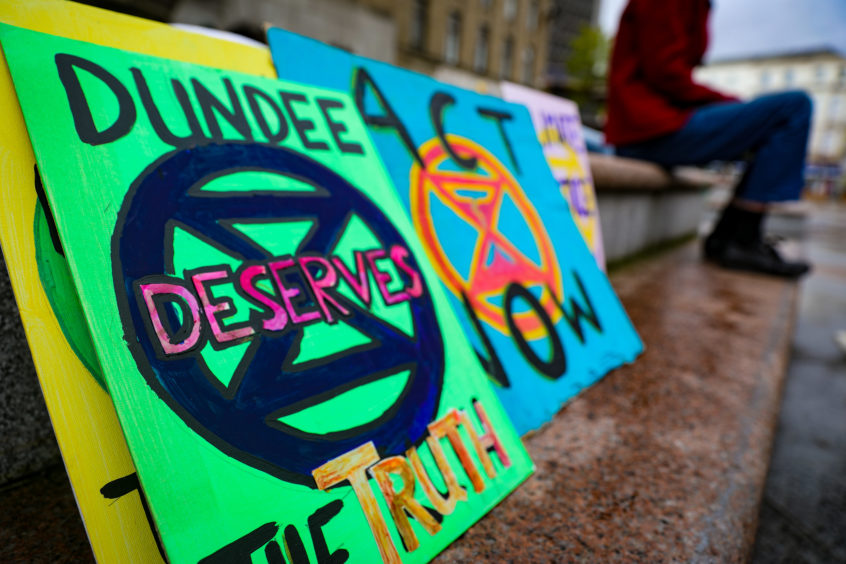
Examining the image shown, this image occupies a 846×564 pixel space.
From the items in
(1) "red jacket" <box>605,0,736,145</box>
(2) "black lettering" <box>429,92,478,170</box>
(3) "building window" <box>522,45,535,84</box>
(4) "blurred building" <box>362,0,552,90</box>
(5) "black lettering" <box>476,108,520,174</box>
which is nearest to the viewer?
(2) "black lettering" <box>429,92,478,170</box>

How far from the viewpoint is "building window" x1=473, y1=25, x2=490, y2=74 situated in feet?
59.4

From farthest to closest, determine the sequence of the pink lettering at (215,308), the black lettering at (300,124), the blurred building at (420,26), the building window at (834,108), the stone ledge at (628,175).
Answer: the building window at (834,108)
the blurred building at (420,26)
the stone ledge at (628,175)
the black lettering at (300,124)
the pink lettering at (215,308)

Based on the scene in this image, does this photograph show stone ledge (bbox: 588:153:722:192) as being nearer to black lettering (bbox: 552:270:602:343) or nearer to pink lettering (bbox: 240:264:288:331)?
black lettering (bbox: 552:270:602:343)

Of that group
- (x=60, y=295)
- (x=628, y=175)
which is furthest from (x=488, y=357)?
(x=628, y=175)

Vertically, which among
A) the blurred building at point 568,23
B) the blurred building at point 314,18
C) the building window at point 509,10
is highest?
the blurred building at point 568,23

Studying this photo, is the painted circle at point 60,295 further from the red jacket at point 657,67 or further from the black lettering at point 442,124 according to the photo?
the red jacket at point 657,67

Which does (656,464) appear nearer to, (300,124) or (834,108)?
(300,124)

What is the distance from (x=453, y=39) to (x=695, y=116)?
1656cm

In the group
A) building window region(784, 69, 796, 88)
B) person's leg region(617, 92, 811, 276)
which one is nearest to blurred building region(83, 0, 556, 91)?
person's leg region(617, 92, 811, 276)

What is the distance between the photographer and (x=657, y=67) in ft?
7.29

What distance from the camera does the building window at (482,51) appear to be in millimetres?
18109

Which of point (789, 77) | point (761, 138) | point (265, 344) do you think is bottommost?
point (265, 344)

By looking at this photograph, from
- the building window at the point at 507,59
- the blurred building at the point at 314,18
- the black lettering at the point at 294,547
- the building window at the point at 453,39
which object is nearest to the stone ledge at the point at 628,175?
the black lettering at the point at 294,547

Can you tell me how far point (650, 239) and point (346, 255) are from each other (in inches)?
104
